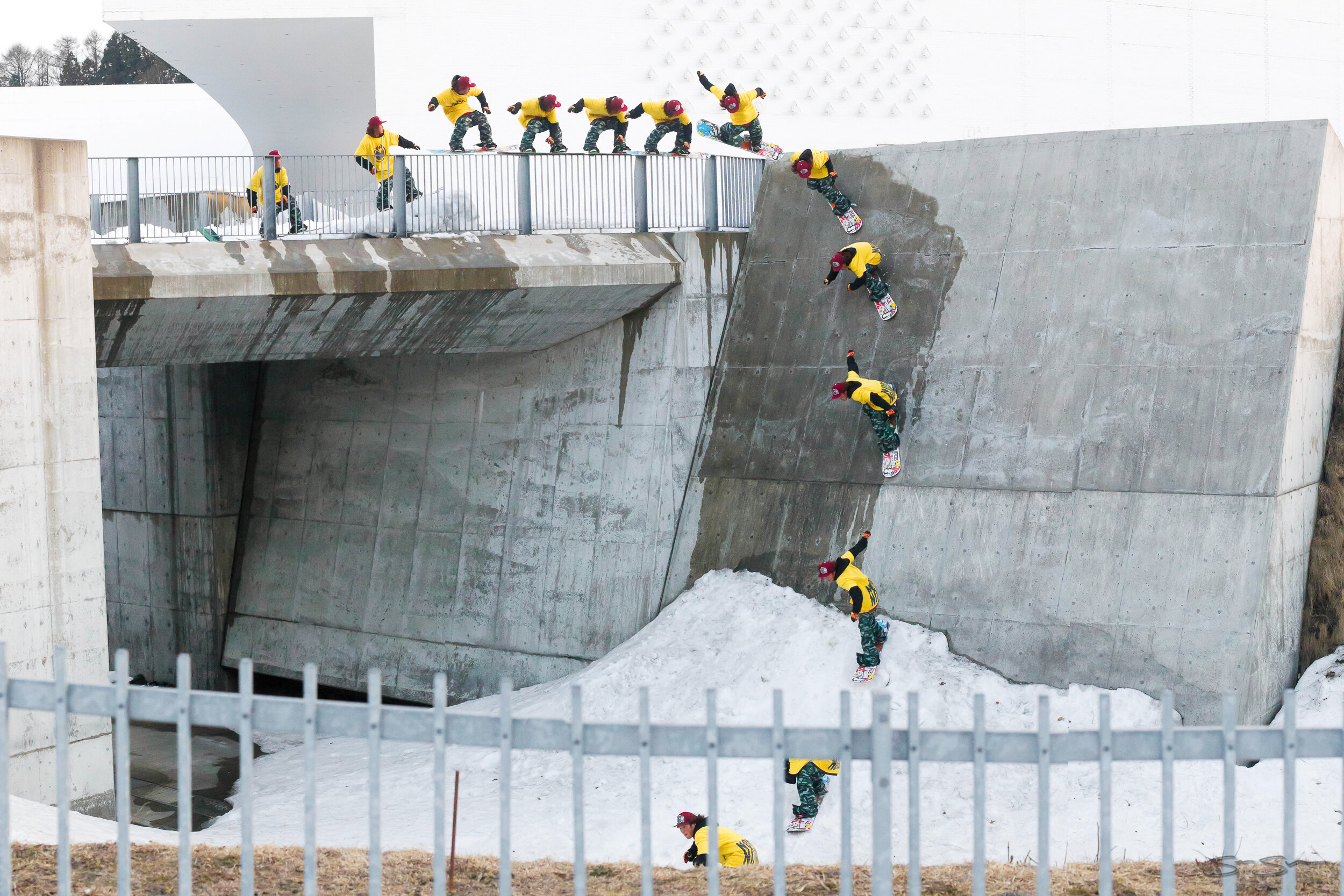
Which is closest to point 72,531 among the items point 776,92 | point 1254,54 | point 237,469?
point 237,469

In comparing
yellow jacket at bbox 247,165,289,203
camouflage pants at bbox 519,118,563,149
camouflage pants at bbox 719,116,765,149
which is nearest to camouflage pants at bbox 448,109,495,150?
camouflage pants at bbox 519,118,563,149

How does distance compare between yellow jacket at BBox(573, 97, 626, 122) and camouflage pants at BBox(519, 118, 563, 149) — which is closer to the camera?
camouflage pants at BBox(519, 118, 563, 149)

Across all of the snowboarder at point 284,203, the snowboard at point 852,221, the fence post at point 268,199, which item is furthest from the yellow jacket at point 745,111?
the fence post at point 268,199

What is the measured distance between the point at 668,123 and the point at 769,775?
10.0 m

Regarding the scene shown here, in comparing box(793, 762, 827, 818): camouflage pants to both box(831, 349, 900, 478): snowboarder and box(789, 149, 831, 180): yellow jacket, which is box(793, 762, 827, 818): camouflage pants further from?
box(789, 149, 831, 180): yellow jacket

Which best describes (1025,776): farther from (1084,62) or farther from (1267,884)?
(1084,62)

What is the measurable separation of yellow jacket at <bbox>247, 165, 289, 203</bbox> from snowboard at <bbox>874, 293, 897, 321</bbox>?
721 centimetres

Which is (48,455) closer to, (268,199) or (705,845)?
(268,199)

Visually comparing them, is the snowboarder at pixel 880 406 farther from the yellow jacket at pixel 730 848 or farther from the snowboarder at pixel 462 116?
the yellow jacket at pixel 730 848

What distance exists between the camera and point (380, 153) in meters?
16.8

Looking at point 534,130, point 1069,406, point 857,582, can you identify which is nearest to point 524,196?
point 534,130

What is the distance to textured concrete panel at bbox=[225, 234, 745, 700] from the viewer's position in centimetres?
1803

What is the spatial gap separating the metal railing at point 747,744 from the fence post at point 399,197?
428 inches

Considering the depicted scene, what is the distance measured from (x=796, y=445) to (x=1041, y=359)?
10.5 ft
